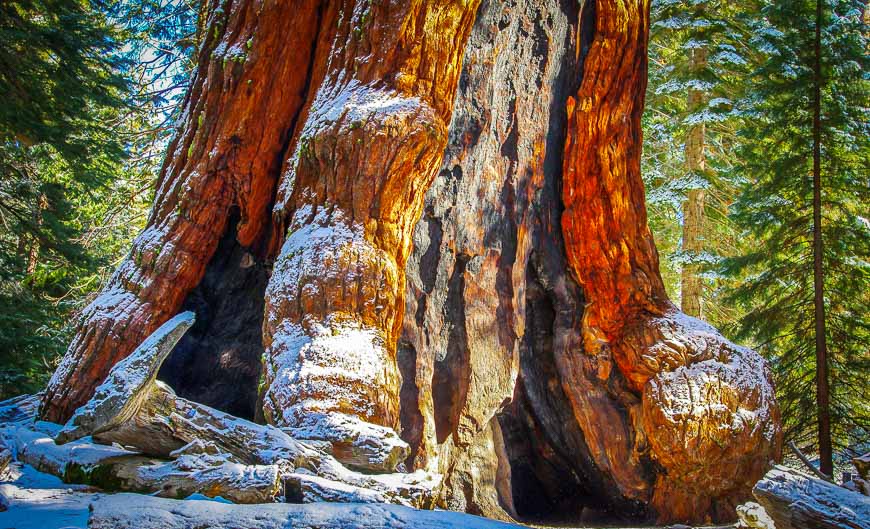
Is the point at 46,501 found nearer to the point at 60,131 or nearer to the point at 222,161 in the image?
the point at 222,161

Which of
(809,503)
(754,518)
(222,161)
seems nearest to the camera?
(809,503)

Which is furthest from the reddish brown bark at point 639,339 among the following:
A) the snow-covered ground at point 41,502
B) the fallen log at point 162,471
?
the snow-covered ground at point 41,502

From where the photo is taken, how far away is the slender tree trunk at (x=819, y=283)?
21.3ft

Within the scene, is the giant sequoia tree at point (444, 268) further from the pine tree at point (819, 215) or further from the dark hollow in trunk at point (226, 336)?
the pine tree at point (819, 215)

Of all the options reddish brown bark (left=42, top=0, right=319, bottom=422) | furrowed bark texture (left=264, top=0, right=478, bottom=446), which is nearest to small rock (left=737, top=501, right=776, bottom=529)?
furrowed bark texture (left=264, top=0, right=478, bottom=446)

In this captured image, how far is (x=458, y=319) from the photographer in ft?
15.4

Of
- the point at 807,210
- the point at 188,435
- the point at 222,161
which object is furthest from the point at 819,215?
the point at 188,435

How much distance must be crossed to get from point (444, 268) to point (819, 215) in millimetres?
4953

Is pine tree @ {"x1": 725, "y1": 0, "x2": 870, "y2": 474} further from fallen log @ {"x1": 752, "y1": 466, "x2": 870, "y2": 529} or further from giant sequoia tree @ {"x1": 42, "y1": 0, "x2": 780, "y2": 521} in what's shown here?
fallen log @ {"x1": 752, "y1": 466, "x2": 870, "y2": 529}

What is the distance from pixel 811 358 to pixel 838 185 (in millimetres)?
2133

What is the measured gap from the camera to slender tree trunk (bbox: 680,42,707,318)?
37.6 ft

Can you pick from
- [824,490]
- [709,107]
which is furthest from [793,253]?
[824,490]

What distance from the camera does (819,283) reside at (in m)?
6.85

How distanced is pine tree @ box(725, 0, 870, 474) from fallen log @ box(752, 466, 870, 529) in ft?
15.8
